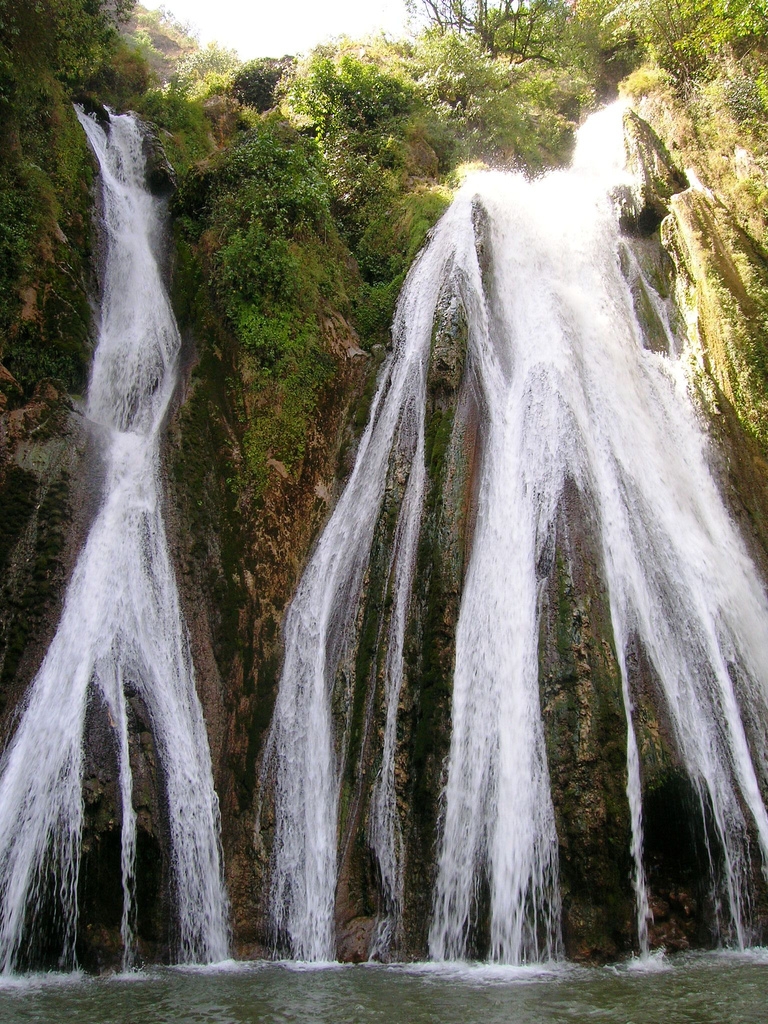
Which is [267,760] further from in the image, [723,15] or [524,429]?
[723,15]

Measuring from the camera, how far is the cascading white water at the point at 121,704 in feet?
26.4

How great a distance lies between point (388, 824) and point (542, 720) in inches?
90.0

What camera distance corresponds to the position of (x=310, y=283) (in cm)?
1422

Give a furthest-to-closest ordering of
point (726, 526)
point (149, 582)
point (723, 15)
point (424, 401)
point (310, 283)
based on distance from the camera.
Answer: point (723, 15), point (310, 283), point (424, 401), point (726, 526), point (149, 582)

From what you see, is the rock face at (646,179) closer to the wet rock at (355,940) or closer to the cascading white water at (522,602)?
the cascading white water at (522,602)

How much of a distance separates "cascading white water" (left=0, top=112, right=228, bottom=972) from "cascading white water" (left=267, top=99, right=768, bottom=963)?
1.11 metres

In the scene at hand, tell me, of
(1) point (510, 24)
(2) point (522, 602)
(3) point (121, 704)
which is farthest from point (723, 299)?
(1) point (510, 24)

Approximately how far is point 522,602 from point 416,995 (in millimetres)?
4540

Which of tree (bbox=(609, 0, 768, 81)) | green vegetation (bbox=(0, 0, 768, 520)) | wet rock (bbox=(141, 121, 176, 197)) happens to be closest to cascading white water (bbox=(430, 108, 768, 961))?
green vegetation (bbox=(0, 0, 768, 520))

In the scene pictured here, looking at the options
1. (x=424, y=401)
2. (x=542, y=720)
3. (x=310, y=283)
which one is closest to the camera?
(x=542, y=720)

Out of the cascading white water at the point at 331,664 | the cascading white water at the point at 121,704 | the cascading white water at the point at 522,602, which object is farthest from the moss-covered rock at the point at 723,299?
the cascading white water at the point at 121,704

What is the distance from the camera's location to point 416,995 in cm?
595

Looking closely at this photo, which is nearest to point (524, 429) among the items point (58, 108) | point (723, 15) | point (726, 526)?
point (726, 526)

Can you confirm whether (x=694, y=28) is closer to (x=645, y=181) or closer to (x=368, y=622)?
(x=645, y=181)
